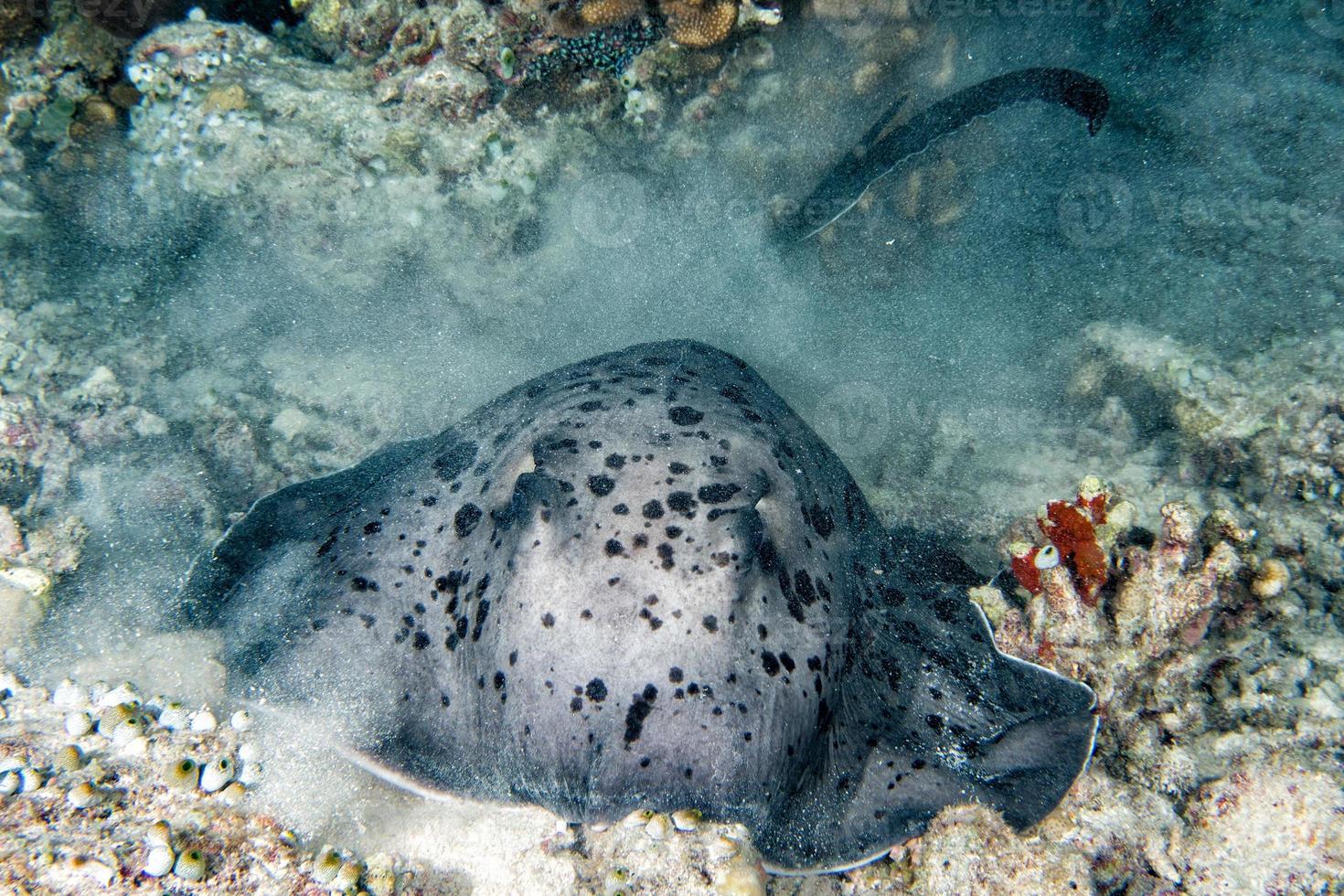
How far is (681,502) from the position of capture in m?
3.23

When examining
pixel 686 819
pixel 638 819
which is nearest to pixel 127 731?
pixel 638 819

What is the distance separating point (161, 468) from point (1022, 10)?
12556 mm

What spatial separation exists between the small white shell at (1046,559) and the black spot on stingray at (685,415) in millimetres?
2558

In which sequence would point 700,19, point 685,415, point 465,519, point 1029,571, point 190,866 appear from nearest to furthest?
point 190,866 → point 465,519 → point 685,415 → point 1029,571 → point 700,19

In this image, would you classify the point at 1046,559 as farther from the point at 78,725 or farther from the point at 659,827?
the point at 78,725

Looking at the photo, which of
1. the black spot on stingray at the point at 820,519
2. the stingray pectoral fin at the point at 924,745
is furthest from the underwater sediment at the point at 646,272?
the black spot on stingray at the point at 820,519

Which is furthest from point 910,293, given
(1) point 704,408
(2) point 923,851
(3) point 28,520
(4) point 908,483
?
(3) point 28,520

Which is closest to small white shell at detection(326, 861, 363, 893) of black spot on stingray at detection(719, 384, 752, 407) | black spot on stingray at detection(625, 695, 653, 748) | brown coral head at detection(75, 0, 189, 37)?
black spot on stingray at detection(625, 695, 653, 748)

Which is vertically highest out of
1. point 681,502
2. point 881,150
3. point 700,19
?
point 700,19

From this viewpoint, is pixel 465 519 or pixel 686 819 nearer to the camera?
pixel 686 819

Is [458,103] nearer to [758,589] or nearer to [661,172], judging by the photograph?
[661,172]

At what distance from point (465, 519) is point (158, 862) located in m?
2.01

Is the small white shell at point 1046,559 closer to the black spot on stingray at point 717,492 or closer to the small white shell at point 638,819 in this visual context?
the black spot on stingray at point 717,492

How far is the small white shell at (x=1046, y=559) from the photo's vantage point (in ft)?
13.4
